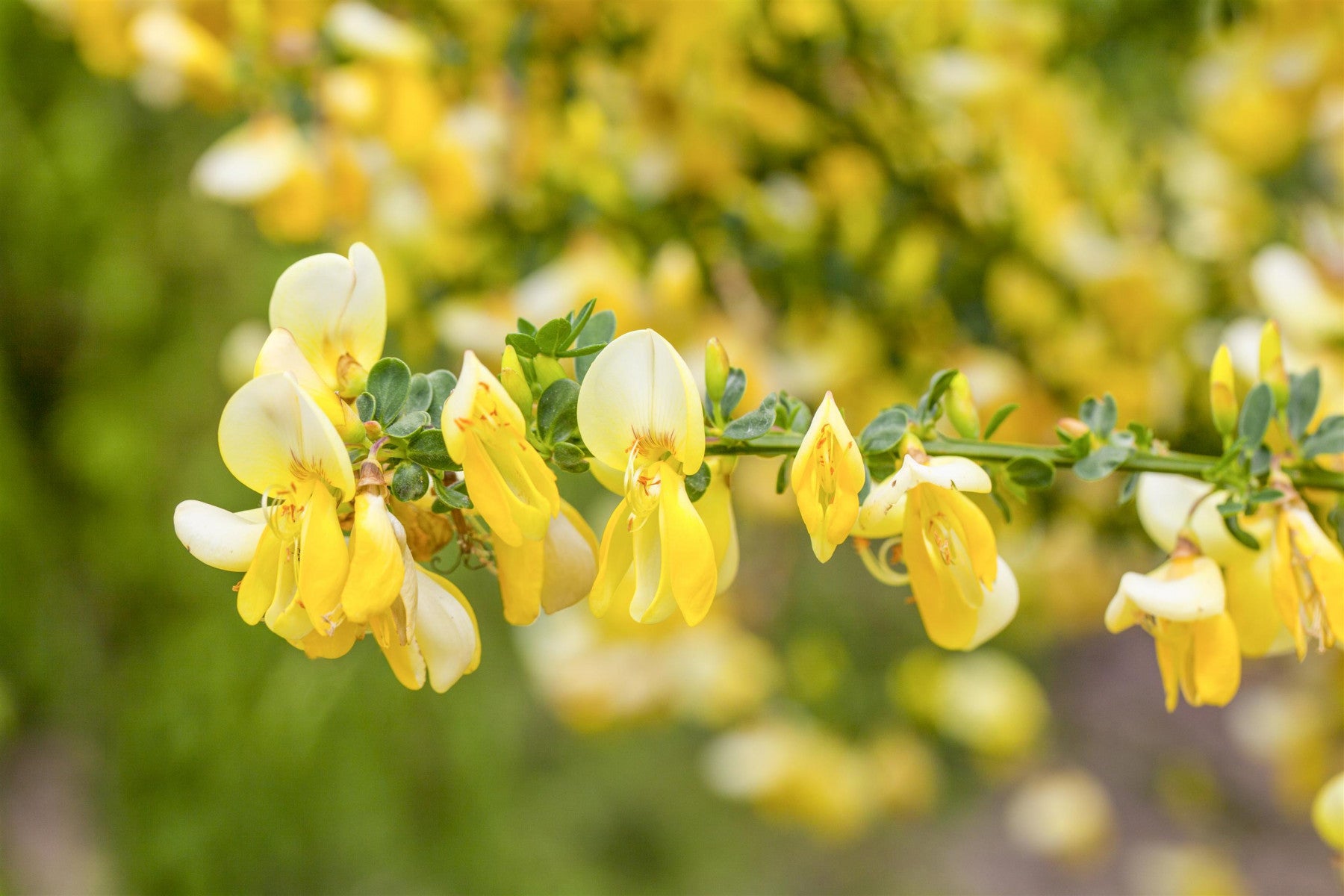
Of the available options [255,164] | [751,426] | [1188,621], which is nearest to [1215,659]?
[1188,621]

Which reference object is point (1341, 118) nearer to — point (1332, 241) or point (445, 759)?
point (1332, 241)

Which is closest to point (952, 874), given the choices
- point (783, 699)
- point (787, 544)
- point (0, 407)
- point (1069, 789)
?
point (1069, 789)

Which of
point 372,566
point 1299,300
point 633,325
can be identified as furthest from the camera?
point 633,325

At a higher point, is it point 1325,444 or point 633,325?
point 633,325

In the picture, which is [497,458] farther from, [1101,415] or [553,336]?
[1101,415]

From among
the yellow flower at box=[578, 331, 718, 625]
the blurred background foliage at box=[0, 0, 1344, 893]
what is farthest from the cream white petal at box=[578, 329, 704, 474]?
the blurred background foliage at box=[0, 0, 1344, 893]

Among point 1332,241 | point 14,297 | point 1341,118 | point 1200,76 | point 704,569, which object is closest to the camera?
point 704,569
